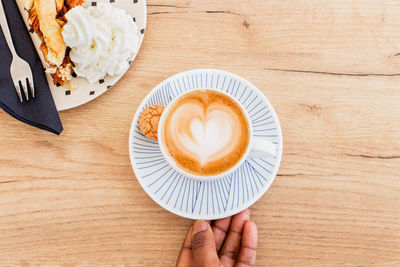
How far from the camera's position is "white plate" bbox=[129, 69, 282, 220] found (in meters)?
0.81

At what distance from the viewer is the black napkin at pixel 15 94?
0.85 meters

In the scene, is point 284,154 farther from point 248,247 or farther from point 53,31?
point 53,31

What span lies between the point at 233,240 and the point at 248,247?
58 millimetres

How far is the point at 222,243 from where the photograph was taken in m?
0.92

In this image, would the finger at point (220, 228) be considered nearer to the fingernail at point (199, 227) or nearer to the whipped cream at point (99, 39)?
the fingernail at point (199, 227)

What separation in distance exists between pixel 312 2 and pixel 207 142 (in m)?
0.55

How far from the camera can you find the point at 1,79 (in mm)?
860

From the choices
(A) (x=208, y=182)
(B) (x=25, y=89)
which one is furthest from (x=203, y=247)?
(B) (x=25, y=89)

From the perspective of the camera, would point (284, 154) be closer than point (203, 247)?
No

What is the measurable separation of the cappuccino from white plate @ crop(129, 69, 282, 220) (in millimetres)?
67

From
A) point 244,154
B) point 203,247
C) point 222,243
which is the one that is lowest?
point 222,243

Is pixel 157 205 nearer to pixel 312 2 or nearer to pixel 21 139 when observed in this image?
pixel 21 139

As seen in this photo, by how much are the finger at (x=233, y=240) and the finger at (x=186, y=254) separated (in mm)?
114

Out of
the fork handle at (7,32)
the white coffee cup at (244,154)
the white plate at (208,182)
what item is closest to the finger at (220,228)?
the white plate at (208,182)
